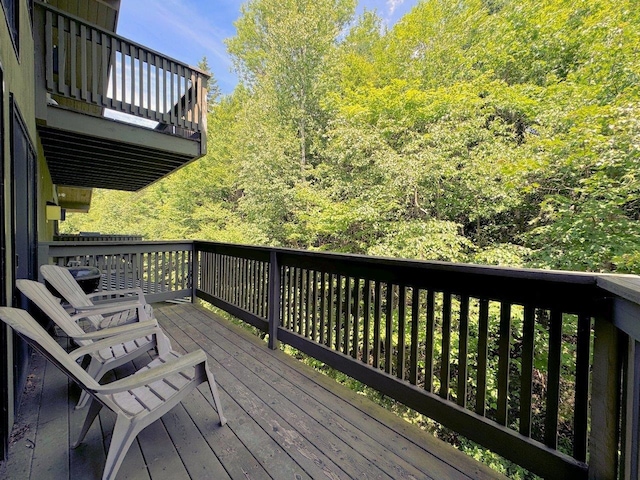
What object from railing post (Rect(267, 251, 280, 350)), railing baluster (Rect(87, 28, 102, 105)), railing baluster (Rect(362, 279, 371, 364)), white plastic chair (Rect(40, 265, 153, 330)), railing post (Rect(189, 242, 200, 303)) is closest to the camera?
railing baluster (Rect(362, 279, 371, 364))

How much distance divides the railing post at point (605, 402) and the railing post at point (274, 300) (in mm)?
2446

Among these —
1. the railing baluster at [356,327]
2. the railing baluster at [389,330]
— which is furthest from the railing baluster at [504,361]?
the railing baluster at [356,327]

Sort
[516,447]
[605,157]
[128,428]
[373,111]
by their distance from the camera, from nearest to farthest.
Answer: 1. [128,428]
2. [516,447]
3. [605,157]
4. [373,111]

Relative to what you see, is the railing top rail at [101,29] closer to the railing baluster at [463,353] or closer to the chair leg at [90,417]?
the chair leg at [90,417]

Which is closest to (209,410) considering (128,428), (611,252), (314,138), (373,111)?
(128,428)

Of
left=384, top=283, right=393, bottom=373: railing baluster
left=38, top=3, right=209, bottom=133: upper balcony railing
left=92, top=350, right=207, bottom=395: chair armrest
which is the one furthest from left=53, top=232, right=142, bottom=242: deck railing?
left=384, top=283, right=393, bottom=373: railing baluster

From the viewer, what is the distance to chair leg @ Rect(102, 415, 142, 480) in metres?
1.37

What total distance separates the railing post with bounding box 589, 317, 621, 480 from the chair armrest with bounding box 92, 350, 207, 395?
1.78 m

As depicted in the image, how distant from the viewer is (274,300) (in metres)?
3.20

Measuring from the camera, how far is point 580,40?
7180 mm

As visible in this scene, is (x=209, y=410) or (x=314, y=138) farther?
(x=314, y=138)

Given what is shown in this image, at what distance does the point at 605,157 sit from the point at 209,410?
7.41 metres

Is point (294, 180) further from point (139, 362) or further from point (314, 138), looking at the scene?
point (139, 362)

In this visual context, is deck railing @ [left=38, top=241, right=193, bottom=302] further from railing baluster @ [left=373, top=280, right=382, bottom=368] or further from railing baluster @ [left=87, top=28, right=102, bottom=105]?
railing baluster @ [left=373, top=280, right=382, bottom=368]
